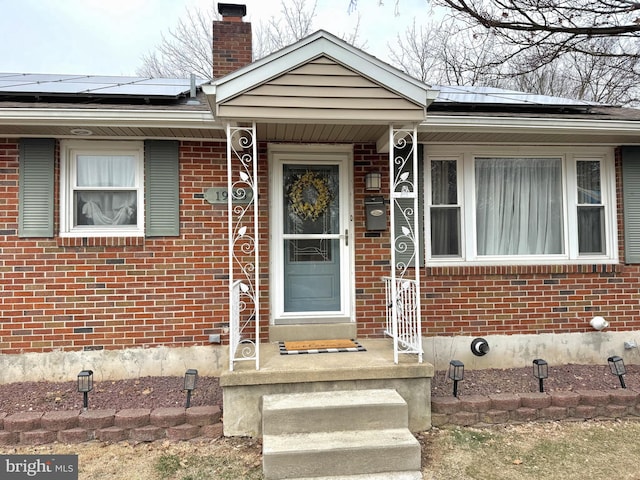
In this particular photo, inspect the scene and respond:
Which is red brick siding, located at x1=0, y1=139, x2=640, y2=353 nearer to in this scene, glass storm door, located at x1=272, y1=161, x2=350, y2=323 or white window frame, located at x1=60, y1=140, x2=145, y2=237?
white window frame, located at x1=60, y1=140, x2=145, y2=237

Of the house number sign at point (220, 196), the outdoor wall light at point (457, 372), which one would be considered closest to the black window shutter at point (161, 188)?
the house number sign at point (220, 196)

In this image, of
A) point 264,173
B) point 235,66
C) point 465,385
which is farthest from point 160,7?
point 465,385

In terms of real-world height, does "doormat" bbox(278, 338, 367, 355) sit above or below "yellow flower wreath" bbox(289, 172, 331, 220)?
below

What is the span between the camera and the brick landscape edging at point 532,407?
12.3 ft

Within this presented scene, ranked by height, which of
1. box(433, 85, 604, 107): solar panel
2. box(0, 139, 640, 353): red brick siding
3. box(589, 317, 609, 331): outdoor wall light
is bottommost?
box(589, 317, 609, 331): outdoor wall light

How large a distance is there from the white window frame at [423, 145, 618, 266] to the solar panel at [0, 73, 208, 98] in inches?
123

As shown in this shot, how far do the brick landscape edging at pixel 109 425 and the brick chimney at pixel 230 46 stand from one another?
12.8ft

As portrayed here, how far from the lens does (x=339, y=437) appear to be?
3.17 metres

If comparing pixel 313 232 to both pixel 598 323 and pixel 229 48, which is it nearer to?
pixel 229 48

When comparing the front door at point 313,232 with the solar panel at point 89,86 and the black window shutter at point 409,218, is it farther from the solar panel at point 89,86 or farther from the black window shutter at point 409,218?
the solar panel at point 89,86

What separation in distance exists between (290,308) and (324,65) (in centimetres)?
257

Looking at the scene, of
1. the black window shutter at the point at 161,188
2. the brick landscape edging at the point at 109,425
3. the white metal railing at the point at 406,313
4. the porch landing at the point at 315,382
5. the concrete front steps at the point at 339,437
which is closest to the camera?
the concrete front steps at the point at 339,437

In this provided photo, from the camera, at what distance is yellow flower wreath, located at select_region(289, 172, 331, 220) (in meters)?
4.89

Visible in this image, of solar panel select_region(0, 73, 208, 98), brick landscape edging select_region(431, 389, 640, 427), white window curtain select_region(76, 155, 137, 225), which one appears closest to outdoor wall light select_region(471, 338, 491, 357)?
brick landscape edging select_region(431, 389, 640, 427)
